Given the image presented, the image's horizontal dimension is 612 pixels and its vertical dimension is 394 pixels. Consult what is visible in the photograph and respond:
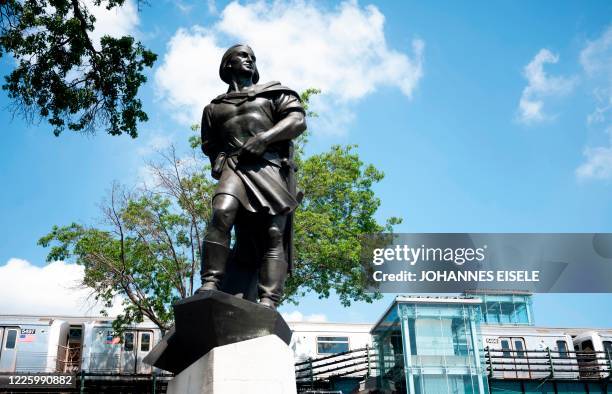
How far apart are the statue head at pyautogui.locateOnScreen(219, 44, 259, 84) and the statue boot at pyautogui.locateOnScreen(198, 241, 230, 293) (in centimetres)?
174

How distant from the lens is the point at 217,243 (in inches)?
188

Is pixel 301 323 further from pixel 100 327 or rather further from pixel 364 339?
pixel 100 327

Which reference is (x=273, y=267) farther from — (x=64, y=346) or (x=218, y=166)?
(x=64, y=346)

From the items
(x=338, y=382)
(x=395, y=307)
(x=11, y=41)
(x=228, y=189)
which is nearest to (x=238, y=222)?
(x=228, y=189)

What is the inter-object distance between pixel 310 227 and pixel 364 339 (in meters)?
10.8

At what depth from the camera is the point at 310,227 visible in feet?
71.9

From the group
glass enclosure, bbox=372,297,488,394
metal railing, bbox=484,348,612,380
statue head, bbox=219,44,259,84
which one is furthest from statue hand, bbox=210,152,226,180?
metal railing, bbox=484,348,612,380

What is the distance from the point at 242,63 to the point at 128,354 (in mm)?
26935

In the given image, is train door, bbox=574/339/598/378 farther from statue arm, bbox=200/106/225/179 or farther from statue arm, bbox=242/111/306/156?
statue arm, bbox=200/106/225/179

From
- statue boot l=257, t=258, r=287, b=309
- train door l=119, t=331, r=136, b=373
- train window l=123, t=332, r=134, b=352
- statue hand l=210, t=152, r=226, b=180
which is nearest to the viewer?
statue boot l=257, t=258, r=287, b=309

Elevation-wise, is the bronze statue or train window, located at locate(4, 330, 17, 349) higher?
train window, located at locate(4, 330, 17, 349)

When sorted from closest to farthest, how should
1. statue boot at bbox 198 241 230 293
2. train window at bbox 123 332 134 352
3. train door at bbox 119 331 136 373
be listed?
1. statue boot at bbox 198 241 230 293
2. train door at bbox 119 331 136 373
3. train window at bbox 123 332 134 352

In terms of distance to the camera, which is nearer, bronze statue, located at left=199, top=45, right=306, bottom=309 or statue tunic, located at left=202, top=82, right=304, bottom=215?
bronze statue, located at left=199, top=45, right=306, bottom=309

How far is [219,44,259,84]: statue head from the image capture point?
5.55m
